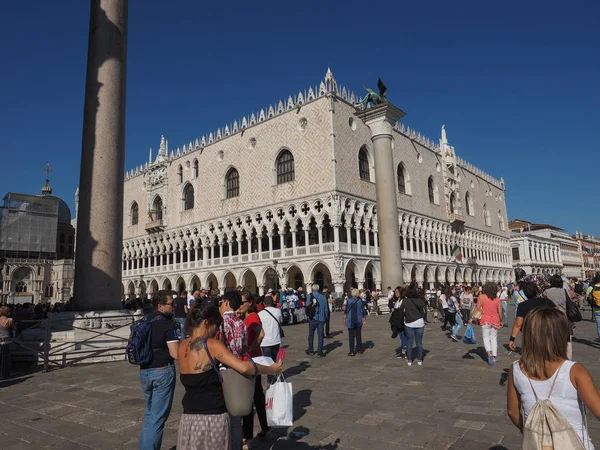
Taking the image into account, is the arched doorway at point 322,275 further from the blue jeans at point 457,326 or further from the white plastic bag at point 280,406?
the white plastic bag at point 280,406

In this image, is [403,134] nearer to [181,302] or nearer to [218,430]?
[181,302]

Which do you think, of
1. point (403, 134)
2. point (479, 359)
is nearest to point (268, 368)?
point (479, 359)

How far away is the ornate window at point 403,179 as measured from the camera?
35375 mm

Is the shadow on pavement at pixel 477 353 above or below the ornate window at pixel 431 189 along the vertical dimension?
below

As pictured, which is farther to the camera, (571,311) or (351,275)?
(351,275)

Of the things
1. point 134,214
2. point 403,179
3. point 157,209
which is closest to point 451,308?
point 403,179

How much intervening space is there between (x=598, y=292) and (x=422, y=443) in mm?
6644

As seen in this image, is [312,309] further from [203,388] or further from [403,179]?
[403,179]

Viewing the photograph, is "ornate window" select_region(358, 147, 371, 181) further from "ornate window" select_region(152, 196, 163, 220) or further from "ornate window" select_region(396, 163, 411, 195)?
Result: "ornate window" select_region(152, 196, 163, 220)

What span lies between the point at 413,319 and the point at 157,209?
127 feet

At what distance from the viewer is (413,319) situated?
7578 millimetres

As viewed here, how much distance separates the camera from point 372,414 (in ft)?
15.3

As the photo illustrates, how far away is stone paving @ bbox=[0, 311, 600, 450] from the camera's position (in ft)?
12.9

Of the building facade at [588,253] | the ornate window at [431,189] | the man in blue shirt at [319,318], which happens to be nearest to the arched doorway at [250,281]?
the ornate window at [431,189]
